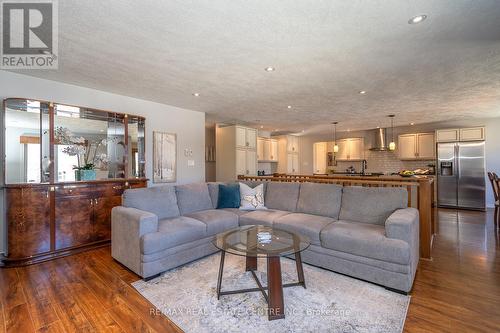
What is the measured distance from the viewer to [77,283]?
2369mm

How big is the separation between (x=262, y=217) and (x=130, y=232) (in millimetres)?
1681

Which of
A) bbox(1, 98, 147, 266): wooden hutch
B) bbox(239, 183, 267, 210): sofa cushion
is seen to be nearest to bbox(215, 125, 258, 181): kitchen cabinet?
bbox(239, 183, 267, 210): sofa cushion

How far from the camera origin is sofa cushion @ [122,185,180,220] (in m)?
2.92

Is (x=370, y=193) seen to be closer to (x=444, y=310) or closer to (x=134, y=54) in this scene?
(x=444, y=310)

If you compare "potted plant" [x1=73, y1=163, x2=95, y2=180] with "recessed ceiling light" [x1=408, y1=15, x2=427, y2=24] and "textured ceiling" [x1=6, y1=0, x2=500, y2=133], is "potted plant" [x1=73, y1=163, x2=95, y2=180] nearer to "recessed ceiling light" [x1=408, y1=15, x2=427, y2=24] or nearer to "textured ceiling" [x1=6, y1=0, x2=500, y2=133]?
"textured ceiling" [x1=6, y1=0, x2=500, y2=133]

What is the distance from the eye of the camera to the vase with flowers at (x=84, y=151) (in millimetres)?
3379

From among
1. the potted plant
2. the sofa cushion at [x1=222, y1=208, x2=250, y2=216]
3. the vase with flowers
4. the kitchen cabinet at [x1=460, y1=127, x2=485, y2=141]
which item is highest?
the kitchen cabinet at [x1=460, y1=127, x2=485, y2=141]

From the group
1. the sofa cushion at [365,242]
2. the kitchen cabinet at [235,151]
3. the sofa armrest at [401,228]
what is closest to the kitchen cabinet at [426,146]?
the kitchen cabinet at [235,151]

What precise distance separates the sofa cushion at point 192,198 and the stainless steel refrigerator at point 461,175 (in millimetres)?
6712

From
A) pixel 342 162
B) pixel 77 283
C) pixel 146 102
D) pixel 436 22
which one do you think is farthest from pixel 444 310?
pixel 342 162

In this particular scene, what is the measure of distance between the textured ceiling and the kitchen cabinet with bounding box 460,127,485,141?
6.79ft

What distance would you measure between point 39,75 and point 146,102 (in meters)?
1.57

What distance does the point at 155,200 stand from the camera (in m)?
3.10

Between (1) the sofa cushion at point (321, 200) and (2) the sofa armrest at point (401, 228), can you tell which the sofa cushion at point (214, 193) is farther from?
(2) the sofa armrest at point (401, 228)
